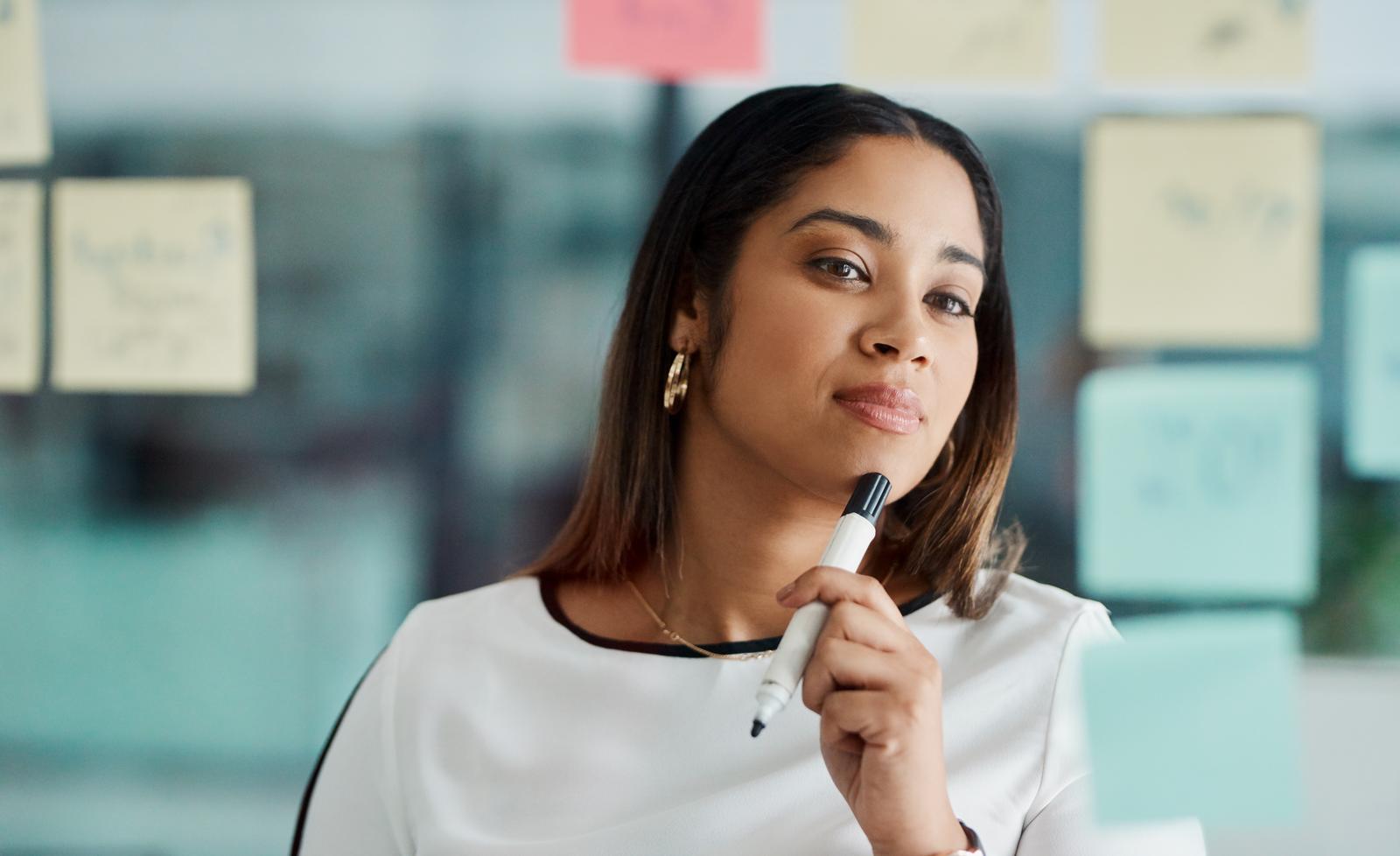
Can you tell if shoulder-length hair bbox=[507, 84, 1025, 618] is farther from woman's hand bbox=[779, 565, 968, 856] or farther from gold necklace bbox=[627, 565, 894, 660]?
woman's hand bbox=[779, 565, 968, 856]

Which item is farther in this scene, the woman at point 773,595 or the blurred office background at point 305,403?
the blurred office background at point 305,403

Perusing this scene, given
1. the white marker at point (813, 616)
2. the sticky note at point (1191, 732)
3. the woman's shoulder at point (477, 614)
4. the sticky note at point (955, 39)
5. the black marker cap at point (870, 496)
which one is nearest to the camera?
the white marker at point (813, 616)

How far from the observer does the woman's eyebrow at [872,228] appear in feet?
2.66

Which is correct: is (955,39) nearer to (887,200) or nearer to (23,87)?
(887,200)

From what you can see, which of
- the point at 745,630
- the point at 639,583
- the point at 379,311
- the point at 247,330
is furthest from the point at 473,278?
the point at 745,630

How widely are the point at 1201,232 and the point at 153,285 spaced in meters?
0.99

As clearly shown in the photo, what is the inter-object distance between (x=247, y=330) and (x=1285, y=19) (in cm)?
98

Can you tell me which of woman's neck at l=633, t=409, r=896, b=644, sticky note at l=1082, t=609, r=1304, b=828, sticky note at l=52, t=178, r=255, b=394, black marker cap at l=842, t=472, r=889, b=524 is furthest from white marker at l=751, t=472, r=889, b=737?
sticky note at l=52, t=178, r=255, b=394

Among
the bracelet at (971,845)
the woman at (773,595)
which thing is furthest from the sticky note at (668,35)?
the bracelet at (971,845)

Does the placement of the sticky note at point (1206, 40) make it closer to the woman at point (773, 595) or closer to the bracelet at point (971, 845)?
the woman at point (773, 595)

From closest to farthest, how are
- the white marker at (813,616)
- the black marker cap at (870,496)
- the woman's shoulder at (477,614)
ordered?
the white marker at (813,616) < the black marker cap at (870,496) < the woman's shoulder at (477,614)

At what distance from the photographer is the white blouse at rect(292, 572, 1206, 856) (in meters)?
0.80

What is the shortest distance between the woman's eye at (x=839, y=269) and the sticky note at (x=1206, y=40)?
400mm

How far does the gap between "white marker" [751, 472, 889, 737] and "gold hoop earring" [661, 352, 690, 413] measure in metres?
0.22
